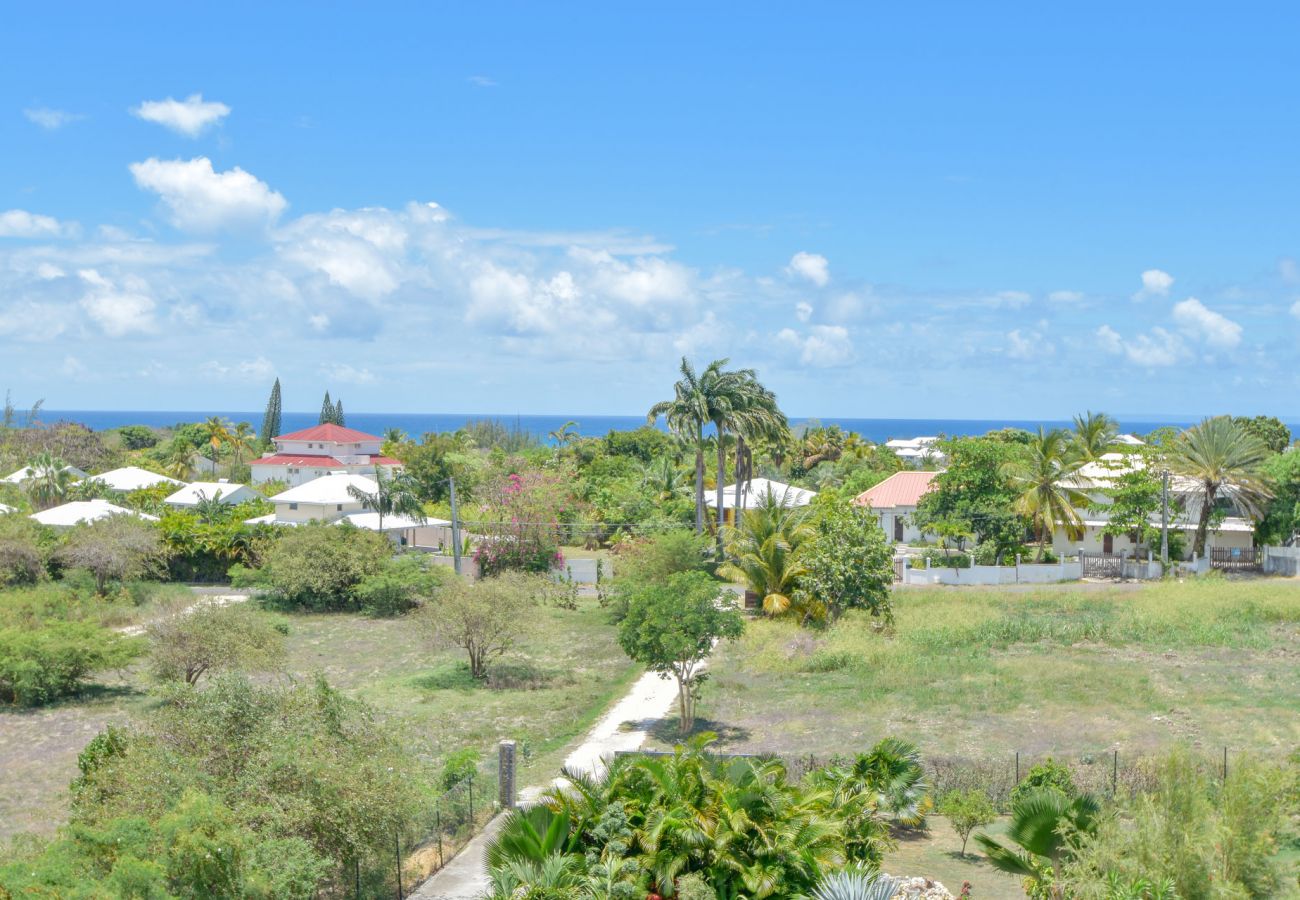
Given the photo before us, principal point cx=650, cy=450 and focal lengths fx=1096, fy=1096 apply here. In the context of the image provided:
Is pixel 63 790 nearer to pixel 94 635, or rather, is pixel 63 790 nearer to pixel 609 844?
pixel 94 635

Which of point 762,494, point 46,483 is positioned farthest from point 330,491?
point 762,494

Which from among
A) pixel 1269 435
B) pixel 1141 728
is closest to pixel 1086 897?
pixel 1141 728

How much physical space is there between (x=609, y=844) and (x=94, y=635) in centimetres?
1912

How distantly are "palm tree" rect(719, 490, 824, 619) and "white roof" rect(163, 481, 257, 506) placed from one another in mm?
31420

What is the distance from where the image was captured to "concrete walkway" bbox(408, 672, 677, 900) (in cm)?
1489

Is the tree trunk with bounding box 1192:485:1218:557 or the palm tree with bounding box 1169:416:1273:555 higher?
the palm tree with bounding box 1169:416:1273:555

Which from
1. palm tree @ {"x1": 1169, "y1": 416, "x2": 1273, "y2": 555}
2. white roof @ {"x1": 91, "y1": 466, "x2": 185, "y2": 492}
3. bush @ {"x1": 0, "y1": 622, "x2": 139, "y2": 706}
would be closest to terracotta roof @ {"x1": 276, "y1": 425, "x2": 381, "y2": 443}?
white roof @ {"x1": 91, "y1": 466, "x2": 185, "y2": 492}

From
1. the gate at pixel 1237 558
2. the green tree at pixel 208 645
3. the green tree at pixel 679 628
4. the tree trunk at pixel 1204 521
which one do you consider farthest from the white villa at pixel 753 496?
the green tree at pixel 208 645

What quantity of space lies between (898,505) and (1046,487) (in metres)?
8.65

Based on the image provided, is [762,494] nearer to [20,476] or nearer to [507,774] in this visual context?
[507,774]

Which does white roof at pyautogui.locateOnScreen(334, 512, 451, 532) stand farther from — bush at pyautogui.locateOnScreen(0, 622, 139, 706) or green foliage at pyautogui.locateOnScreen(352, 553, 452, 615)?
bush at pyautogui.locateOnScreen(0, 622, 139, 706)

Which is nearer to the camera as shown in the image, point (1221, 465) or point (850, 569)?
point (850, 569)

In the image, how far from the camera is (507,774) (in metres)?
17.9

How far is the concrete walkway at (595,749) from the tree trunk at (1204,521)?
96.4 ft
